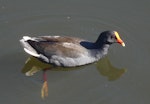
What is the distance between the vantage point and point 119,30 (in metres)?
8.65

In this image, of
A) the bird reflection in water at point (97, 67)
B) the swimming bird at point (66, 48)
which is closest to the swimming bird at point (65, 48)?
the swimming bird at point (66, 48)

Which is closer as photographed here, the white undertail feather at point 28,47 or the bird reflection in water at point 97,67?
the white undertail feather at point 28,47

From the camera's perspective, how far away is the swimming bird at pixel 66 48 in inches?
306

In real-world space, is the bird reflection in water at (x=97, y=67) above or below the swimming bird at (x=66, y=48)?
below

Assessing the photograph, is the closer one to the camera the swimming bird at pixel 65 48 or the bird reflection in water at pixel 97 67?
the swimming bird at pixel 65 48

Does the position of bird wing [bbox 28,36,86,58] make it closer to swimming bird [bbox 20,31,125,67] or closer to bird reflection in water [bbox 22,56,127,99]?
swimming bird [bbox 20,31,125,67]

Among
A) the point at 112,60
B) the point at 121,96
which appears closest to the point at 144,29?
the point at 112,60

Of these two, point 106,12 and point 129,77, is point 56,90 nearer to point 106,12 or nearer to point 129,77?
point 129,77

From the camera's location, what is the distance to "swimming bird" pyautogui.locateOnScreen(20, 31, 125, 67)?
776 cm

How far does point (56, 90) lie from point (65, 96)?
22 centimetres

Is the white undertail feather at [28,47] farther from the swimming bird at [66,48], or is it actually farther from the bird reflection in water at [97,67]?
the bird reflection in water at [97,67]

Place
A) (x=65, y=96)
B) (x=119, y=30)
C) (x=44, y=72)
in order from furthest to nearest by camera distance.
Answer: (x=119, y=30), (x=44, y=72), (x=65, y=96)

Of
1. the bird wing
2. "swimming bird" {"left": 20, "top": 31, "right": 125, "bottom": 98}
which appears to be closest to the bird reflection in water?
"swimming bird" {"left": 20, "top": 31, "right": 125, "bottom": 98}

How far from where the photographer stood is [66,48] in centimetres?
777
